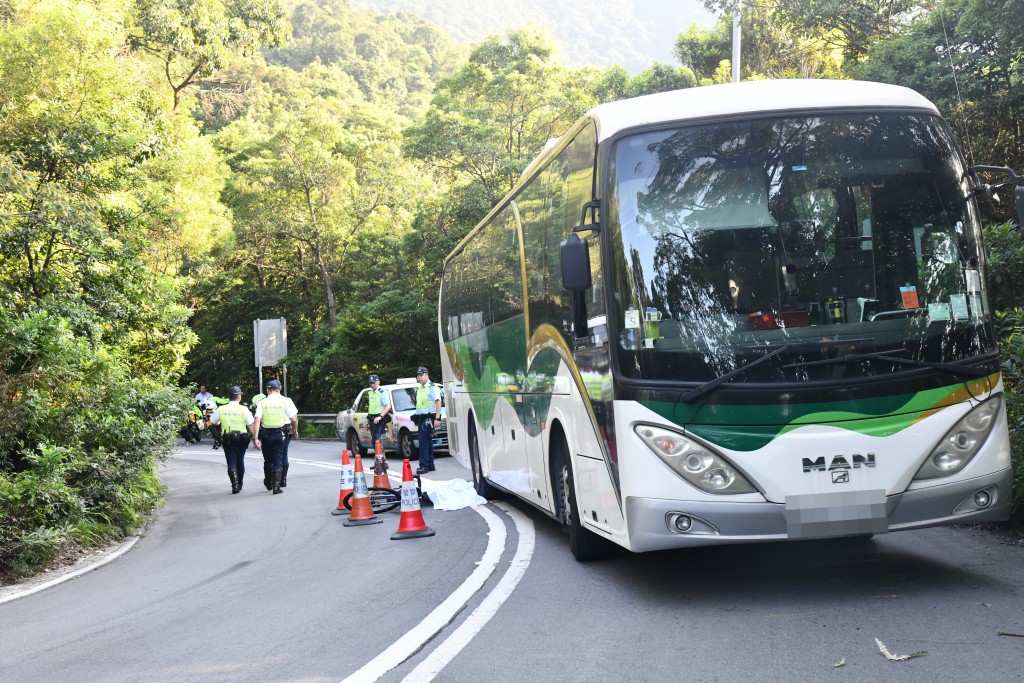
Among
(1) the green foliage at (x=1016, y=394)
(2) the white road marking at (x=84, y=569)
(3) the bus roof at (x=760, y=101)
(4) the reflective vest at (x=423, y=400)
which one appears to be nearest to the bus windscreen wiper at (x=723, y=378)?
(3) the bus roof at (x=760, y=101)

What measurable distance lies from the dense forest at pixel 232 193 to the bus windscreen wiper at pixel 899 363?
2.34 m

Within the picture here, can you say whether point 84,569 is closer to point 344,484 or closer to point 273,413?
point 344,484

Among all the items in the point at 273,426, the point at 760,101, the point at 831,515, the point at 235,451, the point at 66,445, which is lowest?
the point at 235,451

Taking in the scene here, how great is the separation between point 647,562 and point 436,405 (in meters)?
11.5

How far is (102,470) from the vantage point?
12.9 meters

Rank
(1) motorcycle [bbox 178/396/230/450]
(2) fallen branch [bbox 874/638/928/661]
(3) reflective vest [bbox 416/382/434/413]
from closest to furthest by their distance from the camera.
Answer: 1. (2) fallen branch [bbox 874/638/928/661]
2. (3) reflective vest [bbox 416/382/434/413]
3. (1) motorcycle [bbox 178/396/230/450]

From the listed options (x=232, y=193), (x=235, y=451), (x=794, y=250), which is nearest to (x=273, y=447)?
(x=235, y=451)

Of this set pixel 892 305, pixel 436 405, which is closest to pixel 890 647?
pixel 892 305

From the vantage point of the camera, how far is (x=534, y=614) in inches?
272

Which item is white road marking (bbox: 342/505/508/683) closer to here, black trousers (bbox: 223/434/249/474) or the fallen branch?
the fallen branch

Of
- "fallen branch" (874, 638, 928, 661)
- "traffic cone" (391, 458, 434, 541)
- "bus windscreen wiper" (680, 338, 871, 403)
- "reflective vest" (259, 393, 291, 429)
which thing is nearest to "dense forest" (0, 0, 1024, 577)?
"reflective vest" (259, 393, 291, 429)

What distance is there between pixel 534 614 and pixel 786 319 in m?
2.44

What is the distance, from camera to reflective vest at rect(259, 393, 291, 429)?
17.4m

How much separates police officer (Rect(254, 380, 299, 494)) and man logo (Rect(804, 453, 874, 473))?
11924 millimetres
